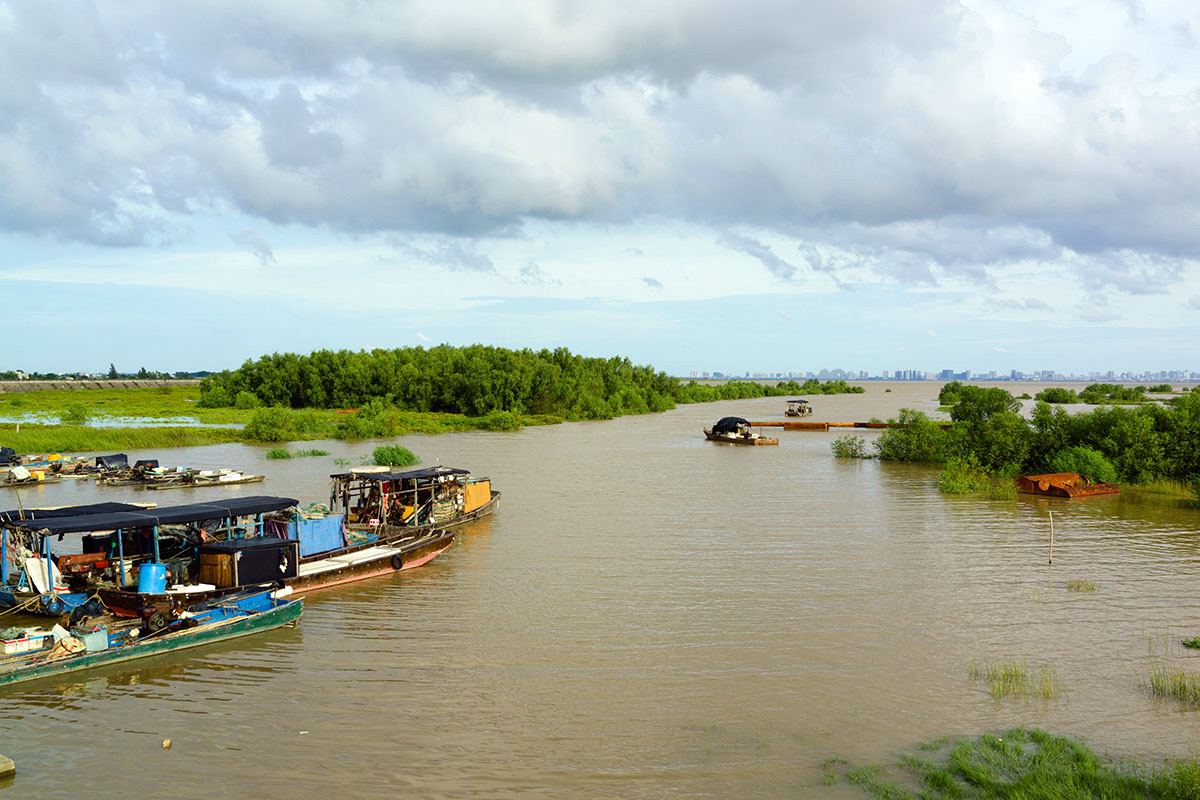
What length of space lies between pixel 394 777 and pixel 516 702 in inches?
113

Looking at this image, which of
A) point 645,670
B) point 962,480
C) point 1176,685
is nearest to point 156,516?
point 645,670

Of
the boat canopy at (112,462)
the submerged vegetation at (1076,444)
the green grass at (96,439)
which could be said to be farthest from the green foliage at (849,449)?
the green grass at (96,439)

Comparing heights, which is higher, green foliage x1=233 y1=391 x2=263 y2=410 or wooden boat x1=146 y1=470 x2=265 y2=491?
green foliage x1=233 y1=391 x2=263 y2=410

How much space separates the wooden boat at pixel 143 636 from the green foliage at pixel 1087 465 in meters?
35.4

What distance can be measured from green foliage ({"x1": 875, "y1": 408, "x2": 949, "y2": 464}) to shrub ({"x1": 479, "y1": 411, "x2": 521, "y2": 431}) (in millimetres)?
35664

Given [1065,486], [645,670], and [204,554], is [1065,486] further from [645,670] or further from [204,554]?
[204,554]

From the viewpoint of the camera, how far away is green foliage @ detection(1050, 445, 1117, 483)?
3766 centimetres

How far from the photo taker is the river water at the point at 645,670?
451 inches

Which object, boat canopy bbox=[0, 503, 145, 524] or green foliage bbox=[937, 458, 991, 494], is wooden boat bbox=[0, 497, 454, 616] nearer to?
boat canopy bbox=[0, 503, 145, 524]

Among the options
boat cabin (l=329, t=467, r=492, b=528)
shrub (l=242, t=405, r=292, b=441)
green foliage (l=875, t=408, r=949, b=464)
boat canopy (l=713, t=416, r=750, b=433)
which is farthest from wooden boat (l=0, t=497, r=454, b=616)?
boat canopy (l=713, t=416, r=750, b=433)

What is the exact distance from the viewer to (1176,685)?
45.3ft

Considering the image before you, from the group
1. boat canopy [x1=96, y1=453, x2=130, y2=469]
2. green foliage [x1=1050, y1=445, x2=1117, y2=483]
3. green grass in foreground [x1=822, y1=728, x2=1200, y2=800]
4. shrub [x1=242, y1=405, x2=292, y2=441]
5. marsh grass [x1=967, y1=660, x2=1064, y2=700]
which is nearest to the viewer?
green grass in foreground [x1=822, y1=728, x2=1200, y2=800]

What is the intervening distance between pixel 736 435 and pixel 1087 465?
28.3 m

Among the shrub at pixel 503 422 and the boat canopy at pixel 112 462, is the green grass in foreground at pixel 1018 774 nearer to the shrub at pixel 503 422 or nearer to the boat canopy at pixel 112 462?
the boat canopy at pixel 112 462
